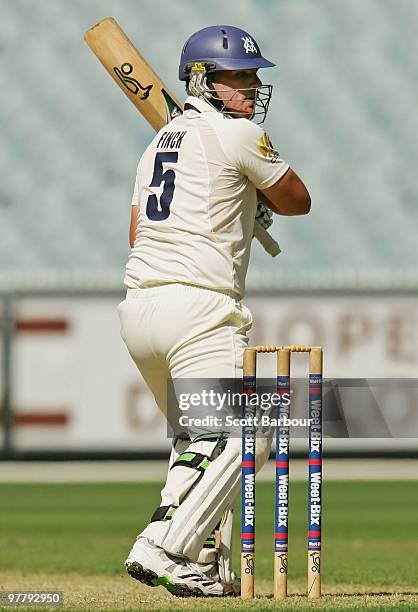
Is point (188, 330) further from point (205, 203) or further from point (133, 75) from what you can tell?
point (133, 75)

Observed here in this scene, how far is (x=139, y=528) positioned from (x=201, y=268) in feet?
14.3

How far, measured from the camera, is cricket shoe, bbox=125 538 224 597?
401 centimetres

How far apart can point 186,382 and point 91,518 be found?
495 centimetres

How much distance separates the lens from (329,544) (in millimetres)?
7293

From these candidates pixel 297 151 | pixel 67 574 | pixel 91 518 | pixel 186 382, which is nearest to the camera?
pixel 186 382

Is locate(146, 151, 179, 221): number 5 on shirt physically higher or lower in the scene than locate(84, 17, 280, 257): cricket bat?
lower

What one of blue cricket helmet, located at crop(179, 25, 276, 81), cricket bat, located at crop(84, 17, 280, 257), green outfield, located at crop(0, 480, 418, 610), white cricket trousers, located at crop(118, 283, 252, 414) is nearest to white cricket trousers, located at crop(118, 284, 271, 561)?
white cricket trousers, located at crop(118, 283, 252, 414)

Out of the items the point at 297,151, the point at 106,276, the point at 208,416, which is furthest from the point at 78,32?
the point at 208,416

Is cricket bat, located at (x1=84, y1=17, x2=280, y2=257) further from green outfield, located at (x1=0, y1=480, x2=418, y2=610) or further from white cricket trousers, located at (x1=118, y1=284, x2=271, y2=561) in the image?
green outfield, located at (x1=0, y1=480, x2=418, y2=610)

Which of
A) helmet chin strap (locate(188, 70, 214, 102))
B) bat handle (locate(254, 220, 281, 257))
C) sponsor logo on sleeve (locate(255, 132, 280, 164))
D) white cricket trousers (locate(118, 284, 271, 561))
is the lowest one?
white cricket trousers (locate(118, 284, 271, 561))

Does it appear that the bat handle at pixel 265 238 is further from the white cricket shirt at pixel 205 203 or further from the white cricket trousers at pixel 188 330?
the white cricket trousers at pixel 188 330

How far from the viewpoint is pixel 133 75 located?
16.9 ft

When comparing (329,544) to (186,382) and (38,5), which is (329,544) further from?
(38,5)

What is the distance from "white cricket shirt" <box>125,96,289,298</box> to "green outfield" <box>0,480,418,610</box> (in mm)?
942
